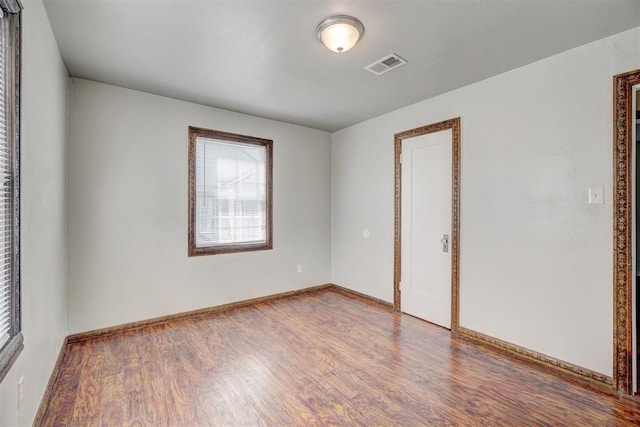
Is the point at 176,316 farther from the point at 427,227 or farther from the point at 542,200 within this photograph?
the point at 542,200

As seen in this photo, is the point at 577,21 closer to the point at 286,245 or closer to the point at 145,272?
the point at 286,245

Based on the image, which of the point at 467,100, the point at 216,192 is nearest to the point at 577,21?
the point at 467,100

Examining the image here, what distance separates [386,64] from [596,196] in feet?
6.44

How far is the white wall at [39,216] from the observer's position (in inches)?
63.9

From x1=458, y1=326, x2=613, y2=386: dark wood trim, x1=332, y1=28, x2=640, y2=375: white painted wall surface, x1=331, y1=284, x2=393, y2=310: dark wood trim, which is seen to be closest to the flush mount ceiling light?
x1=332, y1=28, x2=640, y2=375: white painted wall surface

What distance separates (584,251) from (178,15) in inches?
135

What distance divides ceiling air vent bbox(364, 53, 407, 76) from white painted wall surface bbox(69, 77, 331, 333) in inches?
78.8

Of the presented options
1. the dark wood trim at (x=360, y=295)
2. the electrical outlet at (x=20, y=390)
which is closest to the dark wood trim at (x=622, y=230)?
the dark wood trim at (x=360, y=295)

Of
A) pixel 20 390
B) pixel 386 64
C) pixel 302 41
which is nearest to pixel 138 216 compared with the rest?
pixel 20 390

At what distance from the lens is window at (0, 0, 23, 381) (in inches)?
55.2

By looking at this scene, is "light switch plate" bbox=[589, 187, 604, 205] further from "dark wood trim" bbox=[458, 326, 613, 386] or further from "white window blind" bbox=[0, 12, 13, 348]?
"white window blind" bbox=[0, 12, 13, 348]

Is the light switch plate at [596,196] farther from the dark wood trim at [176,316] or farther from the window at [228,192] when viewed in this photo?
the dark wood trim at [176,316]

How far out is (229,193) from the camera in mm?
4008

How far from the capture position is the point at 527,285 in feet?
8.71
